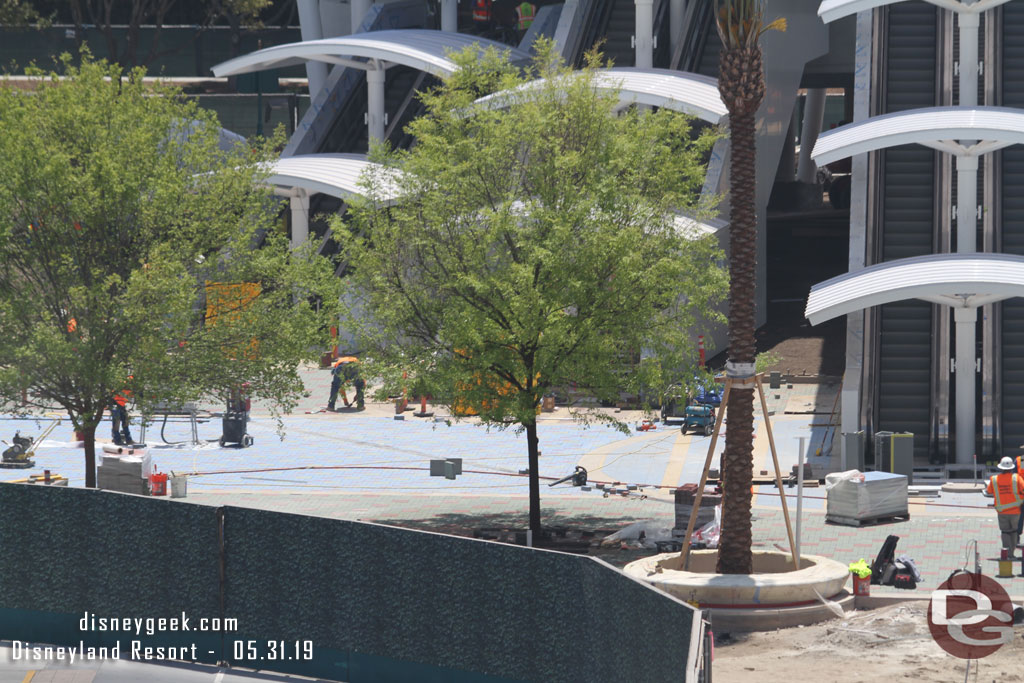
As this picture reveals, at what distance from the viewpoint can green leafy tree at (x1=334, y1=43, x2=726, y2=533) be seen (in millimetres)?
29516

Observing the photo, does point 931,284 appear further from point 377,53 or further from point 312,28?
point 312,28

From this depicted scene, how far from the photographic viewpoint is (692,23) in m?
57.1

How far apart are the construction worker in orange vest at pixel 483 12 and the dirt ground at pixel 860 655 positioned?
47.5 m

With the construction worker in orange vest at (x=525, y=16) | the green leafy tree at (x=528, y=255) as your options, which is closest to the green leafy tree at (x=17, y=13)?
the construction worker in orange vest at (x=525, y=16)

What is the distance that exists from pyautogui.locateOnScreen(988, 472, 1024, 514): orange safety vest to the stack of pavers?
1682 cm

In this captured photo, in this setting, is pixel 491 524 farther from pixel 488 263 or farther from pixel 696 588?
pixel 696 588

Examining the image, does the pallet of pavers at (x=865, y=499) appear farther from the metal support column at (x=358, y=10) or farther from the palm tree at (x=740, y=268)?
the metal support column at (x=358, y=10)

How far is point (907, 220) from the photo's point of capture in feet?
138

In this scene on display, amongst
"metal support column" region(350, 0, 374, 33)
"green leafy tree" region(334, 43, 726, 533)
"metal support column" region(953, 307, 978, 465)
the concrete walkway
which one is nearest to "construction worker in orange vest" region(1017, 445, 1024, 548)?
the concrete walkway

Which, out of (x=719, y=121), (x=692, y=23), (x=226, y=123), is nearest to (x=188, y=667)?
(x=719, y=121)

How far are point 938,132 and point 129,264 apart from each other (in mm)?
17486

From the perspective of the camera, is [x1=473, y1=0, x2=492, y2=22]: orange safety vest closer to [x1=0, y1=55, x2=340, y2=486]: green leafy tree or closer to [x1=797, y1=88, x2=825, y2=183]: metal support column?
[x1=797, y1=88, x2=825, y2=183]: metal support column

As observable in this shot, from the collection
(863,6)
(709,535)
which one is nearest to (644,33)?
(863,6)

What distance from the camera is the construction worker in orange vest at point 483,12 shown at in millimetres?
67438
